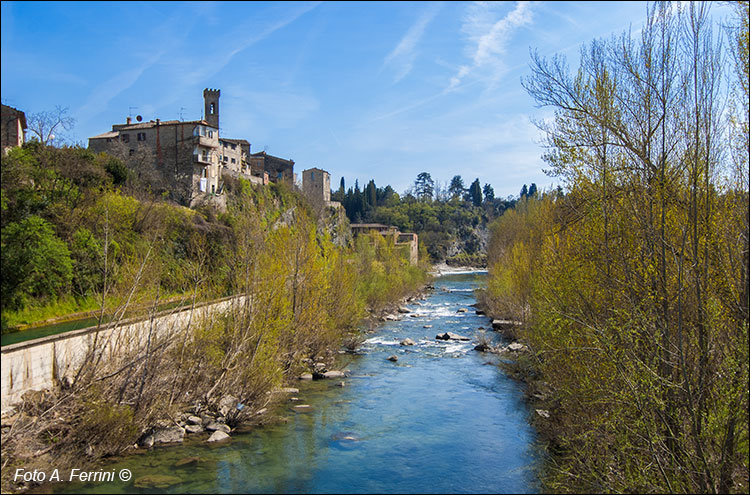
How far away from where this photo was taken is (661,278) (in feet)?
27.0

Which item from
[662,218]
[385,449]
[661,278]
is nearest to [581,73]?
[662,218]

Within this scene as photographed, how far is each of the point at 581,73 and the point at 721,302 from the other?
4.81m

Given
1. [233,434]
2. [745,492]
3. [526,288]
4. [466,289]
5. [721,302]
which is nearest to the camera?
[745,492]

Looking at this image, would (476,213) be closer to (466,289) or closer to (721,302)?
(466,289)

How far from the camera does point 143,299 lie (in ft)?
45.3

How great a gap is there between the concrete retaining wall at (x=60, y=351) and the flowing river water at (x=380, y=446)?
246cm

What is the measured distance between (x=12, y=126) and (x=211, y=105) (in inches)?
1472

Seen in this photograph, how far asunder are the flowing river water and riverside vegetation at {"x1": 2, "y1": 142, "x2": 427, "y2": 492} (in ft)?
3.71

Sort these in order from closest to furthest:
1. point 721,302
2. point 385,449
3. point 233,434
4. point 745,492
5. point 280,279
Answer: point 745,492, point 721,302, point 385,449, point 233,434, point 280,279

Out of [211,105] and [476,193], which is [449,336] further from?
[476,193]

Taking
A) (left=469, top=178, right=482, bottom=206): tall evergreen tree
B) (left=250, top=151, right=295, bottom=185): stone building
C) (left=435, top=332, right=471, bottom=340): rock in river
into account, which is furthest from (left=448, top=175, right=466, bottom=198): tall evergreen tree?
(left=435, top=332, right=471, bottom=340): rock in river

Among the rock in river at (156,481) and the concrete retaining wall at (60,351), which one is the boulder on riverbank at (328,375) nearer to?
the concrete retaining wall at (60,351)

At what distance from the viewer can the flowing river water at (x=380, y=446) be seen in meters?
10.4

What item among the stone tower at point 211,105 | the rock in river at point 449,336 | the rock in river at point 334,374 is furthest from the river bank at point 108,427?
the stone tower at point 211,105
